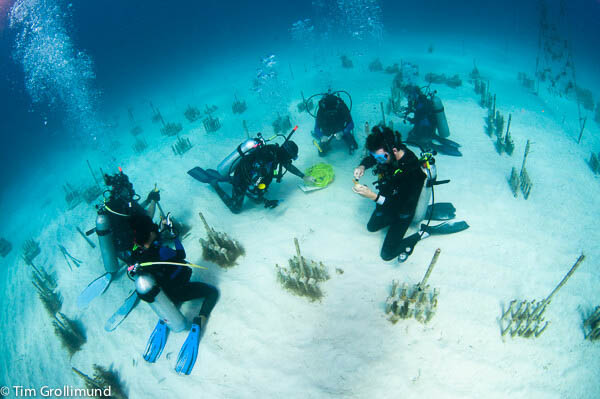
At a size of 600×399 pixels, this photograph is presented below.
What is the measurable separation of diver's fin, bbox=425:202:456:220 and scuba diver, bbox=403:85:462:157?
269 centimetres

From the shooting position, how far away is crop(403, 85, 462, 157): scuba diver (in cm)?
737

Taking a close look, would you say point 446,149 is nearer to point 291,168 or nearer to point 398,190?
point 398,190

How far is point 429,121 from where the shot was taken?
7527mm

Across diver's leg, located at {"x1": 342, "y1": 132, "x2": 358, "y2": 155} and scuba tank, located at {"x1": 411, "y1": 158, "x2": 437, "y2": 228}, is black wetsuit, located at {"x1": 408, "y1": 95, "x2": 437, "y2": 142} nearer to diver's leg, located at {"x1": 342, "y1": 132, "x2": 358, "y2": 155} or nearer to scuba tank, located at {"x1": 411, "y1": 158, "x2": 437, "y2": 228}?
diver's leg, located at {"x1": 342, "y1": 132, "x2": 358, "y2": 155}

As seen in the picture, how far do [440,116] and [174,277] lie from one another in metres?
8.44

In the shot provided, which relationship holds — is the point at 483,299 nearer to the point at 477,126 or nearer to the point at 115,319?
the point at 115,319

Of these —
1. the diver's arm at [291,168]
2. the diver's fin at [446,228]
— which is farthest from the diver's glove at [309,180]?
the diver's fin at [446,228]

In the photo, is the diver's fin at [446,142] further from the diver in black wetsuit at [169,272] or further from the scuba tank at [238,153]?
the diver in black wetsuit at [169,272]

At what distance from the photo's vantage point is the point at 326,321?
3945 millimetres

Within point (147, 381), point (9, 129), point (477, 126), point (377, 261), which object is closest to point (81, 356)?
point (147, 381)

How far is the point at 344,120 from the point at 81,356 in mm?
8072

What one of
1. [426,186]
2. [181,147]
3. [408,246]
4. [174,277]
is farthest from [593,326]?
[181,147]

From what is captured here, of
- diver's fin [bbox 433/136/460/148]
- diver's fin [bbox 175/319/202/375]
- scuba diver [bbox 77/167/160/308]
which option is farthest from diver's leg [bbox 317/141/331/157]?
diver's fin [bbox 175/319/202/375]

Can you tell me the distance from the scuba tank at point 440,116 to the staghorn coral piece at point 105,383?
9.90 metres
